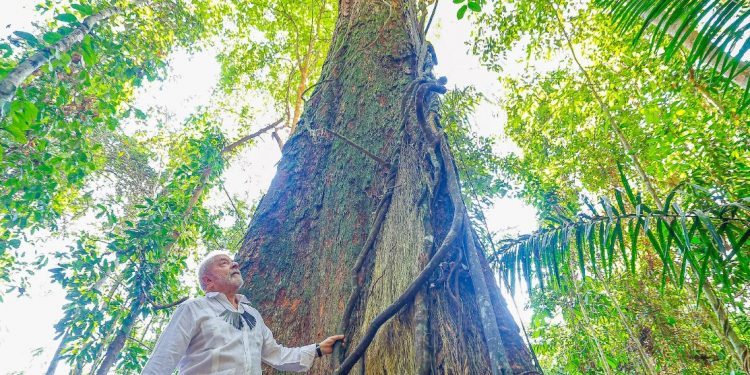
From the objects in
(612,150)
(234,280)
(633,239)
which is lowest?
(234,280)

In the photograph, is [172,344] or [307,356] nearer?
[172,344]

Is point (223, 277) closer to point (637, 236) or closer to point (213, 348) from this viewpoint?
point (213, 348)

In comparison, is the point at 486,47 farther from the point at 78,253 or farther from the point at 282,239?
A: the point at 78,253

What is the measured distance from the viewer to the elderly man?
1.33m

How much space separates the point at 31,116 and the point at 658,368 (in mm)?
7645

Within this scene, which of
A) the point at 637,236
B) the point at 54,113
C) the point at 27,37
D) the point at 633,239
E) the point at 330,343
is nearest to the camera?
the point at 330,343

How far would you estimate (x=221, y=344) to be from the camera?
1392mm

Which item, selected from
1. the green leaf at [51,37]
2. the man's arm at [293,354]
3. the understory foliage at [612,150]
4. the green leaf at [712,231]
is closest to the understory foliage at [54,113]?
the green leaf at [51,37]

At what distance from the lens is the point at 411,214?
1.58m

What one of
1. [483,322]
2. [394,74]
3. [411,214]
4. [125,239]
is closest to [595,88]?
[394,74]

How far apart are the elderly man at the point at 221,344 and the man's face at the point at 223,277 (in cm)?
4

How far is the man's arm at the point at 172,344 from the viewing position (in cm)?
127

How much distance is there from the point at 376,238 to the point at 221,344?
780 mm

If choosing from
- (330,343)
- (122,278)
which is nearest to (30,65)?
(122,278)
